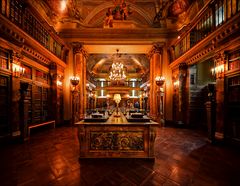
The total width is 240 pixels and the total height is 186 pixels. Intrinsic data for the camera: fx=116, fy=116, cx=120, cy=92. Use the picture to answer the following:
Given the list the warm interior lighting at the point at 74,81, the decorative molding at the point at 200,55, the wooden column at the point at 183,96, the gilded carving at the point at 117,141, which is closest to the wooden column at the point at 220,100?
the decorative molding at the point at 200,55

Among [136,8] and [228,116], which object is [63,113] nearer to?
[228,116]

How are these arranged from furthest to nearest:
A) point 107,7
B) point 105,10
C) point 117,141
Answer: point 105,10 < point 107,7 < point 117,141

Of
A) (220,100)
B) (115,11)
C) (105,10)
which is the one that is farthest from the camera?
(105,10)

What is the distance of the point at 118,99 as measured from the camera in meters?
3.58

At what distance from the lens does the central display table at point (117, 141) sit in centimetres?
270

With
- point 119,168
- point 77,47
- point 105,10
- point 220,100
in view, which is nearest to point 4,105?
point 119,168

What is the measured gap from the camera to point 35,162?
2.59m

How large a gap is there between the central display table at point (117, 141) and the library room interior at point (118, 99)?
0.07ft

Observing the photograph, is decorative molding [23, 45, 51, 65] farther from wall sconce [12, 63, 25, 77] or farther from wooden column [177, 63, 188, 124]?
wooden column [177, 63, 188, 124]

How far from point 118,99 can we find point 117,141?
1.26 metres

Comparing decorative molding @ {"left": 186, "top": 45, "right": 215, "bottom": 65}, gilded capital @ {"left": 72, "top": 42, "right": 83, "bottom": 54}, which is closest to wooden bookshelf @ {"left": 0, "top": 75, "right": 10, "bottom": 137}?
gilded capital @ {"left": 72, "top": 42, "right": 83, "bottom": 54}

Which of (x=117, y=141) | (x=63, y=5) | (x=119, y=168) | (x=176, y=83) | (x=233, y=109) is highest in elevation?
(x=63, y=5)

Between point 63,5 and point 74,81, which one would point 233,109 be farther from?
point 63,5

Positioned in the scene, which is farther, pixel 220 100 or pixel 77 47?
pixel 77 47
